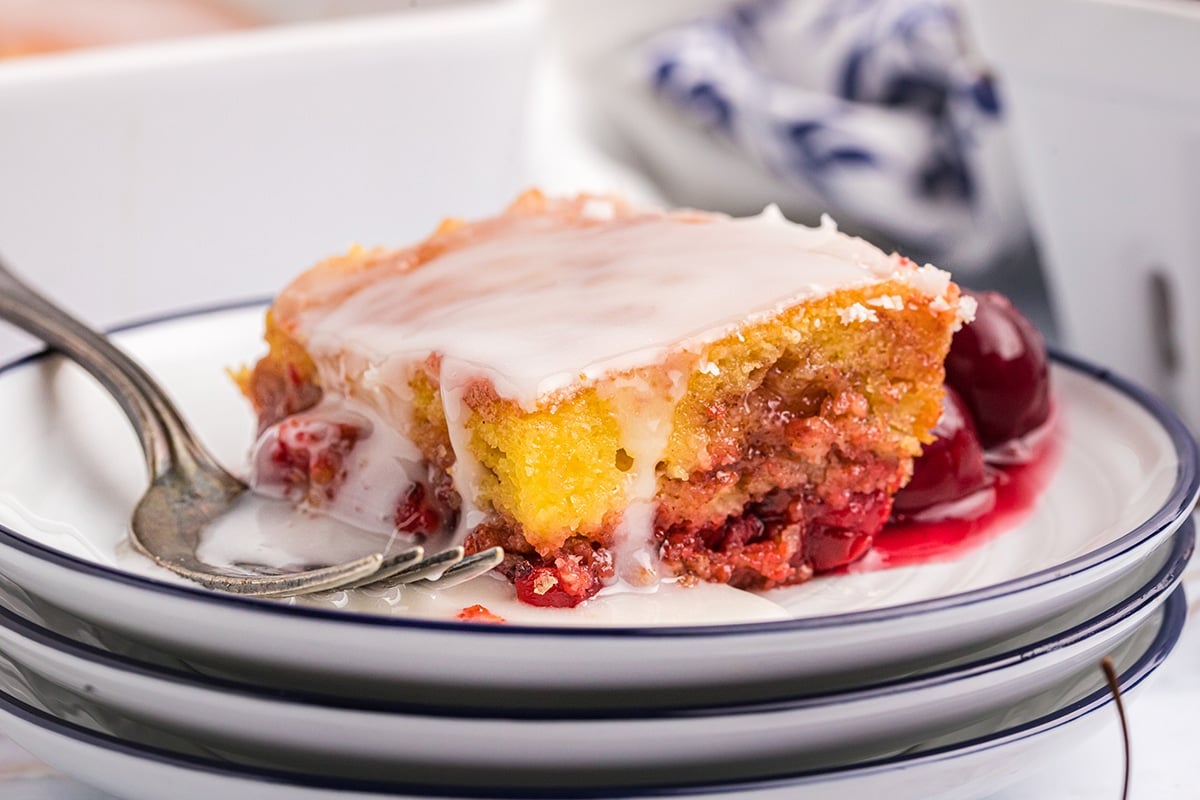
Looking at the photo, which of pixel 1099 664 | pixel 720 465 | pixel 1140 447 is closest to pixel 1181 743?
pixel 1099 664

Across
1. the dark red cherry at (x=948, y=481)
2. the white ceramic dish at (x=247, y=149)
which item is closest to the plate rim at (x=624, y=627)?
the dark red cherry at (x=948, y=481)

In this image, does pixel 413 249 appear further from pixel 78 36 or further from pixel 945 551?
pixel 78 36

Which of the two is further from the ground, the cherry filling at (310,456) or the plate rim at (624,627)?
the plate rim at (624,627)

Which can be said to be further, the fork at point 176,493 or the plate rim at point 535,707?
the fork at point 176,493

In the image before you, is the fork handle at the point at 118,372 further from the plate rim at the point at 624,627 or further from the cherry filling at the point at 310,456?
the plate rim at the point at 624,627

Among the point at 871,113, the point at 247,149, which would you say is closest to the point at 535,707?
the point at 247,149

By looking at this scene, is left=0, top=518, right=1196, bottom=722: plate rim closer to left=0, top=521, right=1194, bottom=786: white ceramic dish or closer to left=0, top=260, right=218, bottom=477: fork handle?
left=0, top=521, right=1194, bottom=786: white ceramic dish
